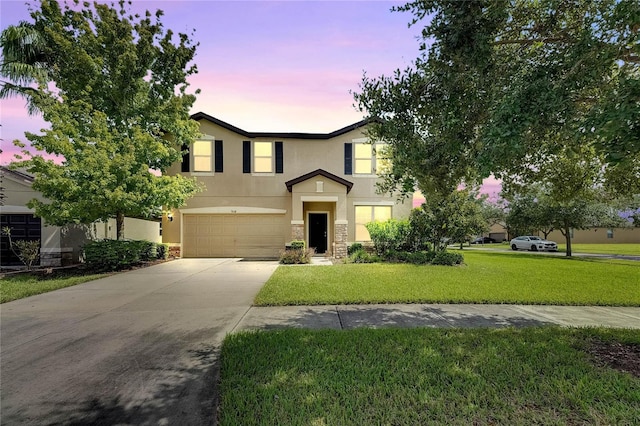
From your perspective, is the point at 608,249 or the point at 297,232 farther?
the point at 608,249

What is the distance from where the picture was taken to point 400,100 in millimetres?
5633

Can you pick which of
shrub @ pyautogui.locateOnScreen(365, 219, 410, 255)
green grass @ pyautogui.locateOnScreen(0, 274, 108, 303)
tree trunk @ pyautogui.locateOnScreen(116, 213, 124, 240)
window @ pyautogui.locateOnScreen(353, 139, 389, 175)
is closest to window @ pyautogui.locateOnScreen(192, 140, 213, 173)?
tree trunk @ pyautogui.locateOnScreen(116, 213, 124, 240)

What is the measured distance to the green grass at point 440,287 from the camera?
24.7 feet

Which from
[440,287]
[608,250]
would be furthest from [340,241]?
[608,250]

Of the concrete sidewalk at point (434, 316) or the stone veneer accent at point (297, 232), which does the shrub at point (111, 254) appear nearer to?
the stone veneer accent at point (297, 232)

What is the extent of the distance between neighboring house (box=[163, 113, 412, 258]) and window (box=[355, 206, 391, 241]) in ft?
0.18

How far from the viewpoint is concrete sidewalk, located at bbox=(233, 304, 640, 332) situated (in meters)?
5.79

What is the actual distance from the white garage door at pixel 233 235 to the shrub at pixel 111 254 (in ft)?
13.1

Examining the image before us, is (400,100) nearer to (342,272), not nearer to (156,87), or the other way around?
(342,272)

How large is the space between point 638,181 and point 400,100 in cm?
580

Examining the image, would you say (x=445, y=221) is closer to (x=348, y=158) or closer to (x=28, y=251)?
(x=348, y=158)

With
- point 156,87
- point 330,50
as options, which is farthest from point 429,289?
point 156,87

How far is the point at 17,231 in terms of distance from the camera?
43.9 feet

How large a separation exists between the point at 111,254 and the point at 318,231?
9.97 meters
